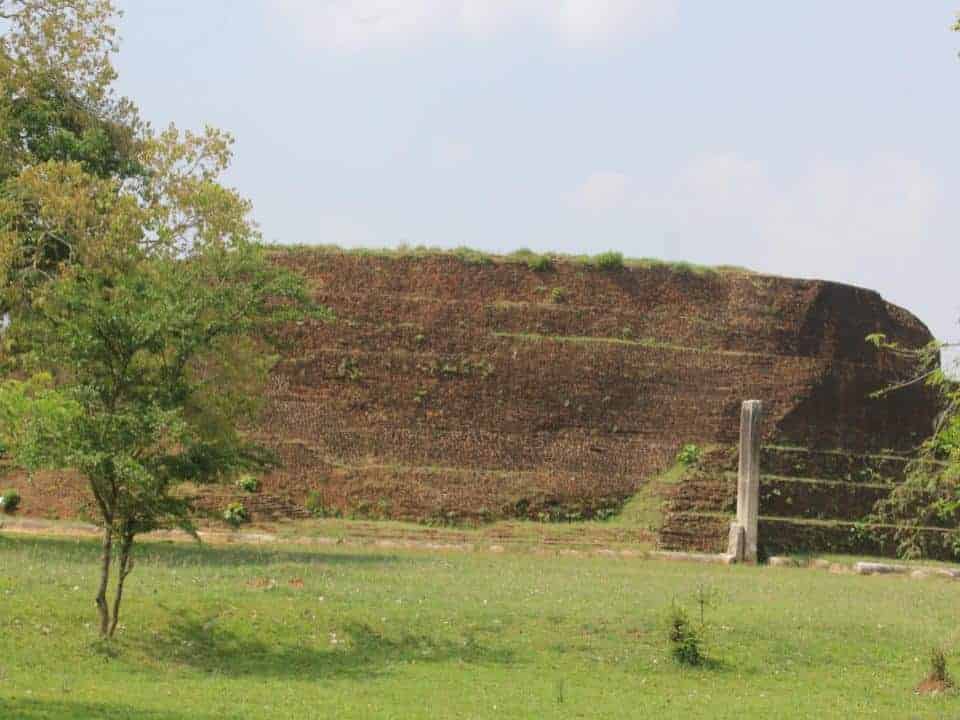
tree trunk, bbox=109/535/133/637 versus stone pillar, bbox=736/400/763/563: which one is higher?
stone pillar, bbox=736/400/763/563

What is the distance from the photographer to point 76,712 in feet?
46.4

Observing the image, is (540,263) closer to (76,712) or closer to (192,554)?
(192,554)

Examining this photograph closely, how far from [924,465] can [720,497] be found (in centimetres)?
2524

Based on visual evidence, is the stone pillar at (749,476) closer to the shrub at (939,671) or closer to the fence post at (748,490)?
the fence post at (748,490)

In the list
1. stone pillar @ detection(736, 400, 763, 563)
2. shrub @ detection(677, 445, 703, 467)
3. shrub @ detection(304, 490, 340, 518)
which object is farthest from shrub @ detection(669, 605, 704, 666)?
shrub @ detection(677, 445, 703, 467)

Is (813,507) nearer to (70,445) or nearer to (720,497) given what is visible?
(720,497)

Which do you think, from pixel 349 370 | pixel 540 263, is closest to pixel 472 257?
pixel 540 263

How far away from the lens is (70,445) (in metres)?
18.5

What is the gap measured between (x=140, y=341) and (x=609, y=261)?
85.6 feet

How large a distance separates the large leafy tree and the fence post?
1626cm

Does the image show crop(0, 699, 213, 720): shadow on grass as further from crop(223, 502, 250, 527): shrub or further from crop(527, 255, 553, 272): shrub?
crop(527, 255, 553, 272): shrub

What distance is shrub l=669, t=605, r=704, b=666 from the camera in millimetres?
19078

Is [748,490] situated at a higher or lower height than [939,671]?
higher

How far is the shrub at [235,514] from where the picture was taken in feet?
117
